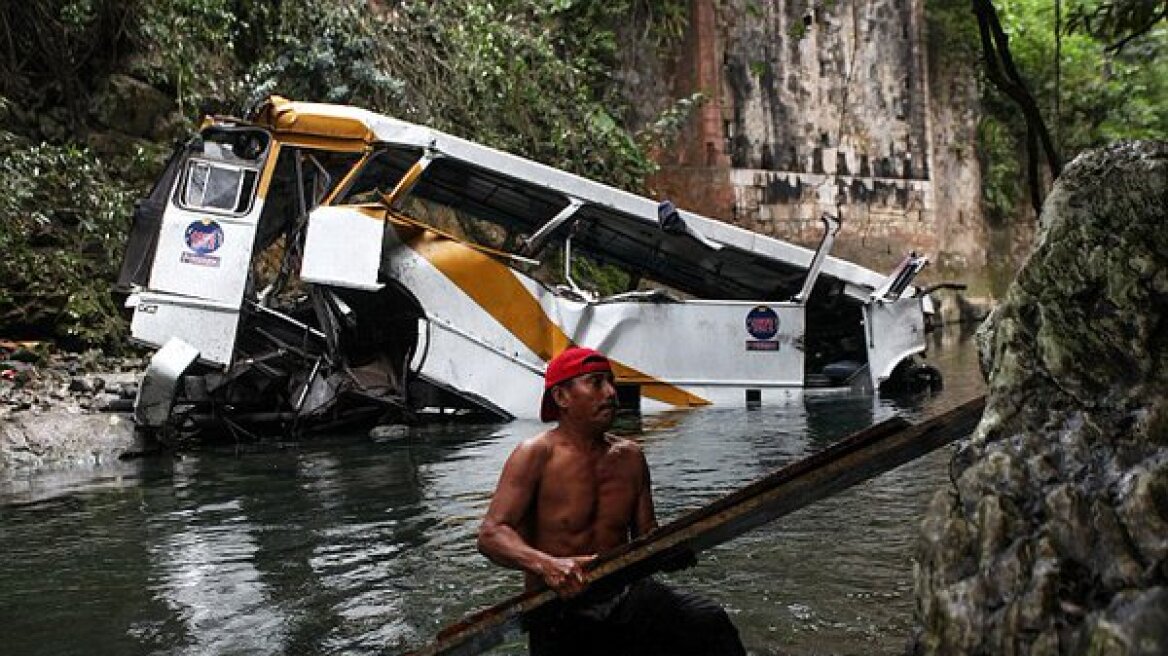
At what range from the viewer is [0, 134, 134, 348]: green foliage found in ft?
41.2

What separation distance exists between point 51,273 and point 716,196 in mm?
14601

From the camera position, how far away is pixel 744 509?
302 cm

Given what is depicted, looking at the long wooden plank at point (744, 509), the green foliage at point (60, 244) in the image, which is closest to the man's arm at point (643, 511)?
the long wooden plank at point (744, 509)

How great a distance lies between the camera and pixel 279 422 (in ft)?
35.1

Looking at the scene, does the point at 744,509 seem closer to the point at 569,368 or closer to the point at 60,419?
the point at 569,368

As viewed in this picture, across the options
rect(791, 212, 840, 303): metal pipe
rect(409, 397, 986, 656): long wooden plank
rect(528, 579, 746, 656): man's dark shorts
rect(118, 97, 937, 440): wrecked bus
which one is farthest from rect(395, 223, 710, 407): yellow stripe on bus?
rect(409, 397, 986, 656): long wooden plank

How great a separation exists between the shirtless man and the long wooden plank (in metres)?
0.14

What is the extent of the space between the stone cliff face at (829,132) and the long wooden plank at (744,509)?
19176 millimetres

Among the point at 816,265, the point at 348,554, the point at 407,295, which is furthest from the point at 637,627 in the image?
the point at 816,265

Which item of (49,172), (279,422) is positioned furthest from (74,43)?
(279,422)

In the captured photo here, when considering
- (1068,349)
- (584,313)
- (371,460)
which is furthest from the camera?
(584,313)

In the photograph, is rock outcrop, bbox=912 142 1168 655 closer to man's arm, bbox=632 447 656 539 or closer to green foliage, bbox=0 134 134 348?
man's arm, bbox=632 447 656 539

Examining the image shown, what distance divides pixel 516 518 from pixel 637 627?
1.47 feet

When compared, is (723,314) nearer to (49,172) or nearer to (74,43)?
(49,172)
